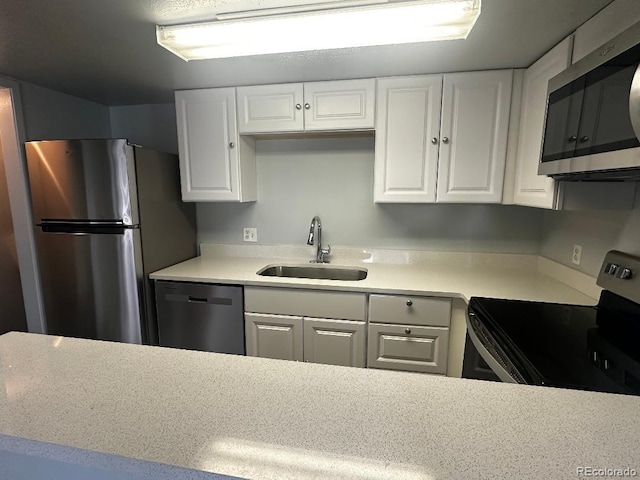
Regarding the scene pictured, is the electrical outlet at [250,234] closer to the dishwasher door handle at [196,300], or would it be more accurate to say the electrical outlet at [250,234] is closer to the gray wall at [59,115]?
the dishwasher door handle at [196,300]

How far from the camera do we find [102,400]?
2.10 ft

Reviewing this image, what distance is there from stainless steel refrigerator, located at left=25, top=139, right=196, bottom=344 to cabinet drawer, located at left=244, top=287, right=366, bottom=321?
0.73 m

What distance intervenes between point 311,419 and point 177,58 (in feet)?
5.99

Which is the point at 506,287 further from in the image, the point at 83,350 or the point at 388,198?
the point at 83,350

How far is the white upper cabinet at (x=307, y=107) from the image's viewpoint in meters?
2.00

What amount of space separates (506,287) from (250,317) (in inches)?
60.2

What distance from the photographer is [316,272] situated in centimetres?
244

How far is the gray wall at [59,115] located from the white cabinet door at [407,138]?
89.1 inches

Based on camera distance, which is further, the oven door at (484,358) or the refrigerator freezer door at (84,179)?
the refrigerator freezer door at (84,179)

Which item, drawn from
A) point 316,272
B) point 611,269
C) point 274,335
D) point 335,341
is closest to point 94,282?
point 274,335

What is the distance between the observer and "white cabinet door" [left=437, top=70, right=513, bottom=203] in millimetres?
1848

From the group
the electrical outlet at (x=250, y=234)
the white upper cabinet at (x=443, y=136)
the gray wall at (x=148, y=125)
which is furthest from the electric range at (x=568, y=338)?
the gray wall at (x=148, y=125)

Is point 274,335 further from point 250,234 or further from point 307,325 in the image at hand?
point 250,234

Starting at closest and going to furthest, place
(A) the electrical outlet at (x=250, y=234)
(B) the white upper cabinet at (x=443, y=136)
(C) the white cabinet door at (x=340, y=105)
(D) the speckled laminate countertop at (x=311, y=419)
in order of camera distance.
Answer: (D) the speckled laminate countertop at (x=311, y=419) < (B) the white upper cabinet at (x=443, y=136) < (C) the white cabinet door at (x=340, y=105) < (A) the electrical outlet at (x=250, y=234)
